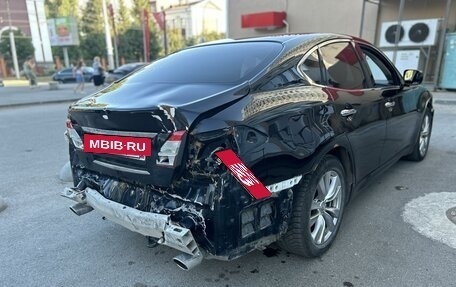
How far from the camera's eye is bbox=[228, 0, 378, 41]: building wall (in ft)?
55.2

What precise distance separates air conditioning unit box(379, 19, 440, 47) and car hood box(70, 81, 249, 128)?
14.4 metres

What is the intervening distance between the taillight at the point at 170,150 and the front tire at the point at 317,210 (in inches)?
34.5

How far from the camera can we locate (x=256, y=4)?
68.0ft

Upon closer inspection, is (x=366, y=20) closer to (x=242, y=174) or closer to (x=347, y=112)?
(x=347, y=112)

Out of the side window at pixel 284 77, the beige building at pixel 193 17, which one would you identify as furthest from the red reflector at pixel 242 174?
the beige building at pixel 193 17

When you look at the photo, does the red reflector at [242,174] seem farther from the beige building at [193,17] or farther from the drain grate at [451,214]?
the beige building at [193,17]

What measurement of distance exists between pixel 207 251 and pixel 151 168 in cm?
60

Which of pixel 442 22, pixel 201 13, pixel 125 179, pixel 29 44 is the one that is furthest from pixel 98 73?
pixel 201 13

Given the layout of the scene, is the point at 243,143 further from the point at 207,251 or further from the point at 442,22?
the point at 442,22

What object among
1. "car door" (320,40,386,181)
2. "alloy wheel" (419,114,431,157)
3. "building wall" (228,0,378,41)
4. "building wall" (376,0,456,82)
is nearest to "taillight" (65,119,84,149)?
"car door" (320,40,386,181)

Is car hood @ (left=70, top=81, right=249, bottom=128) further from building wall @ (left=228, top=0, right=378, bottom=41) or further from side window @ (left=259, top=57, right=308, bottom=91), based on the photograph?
building wall @ (left=228, top=0, right=378, bottom=41)

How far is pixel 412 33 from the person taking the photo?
14.4 meters

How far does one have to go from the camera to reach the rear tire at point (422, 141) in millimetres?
4836

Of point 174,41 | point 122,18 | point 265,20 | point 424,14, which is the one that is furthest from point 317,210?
point 174,41
